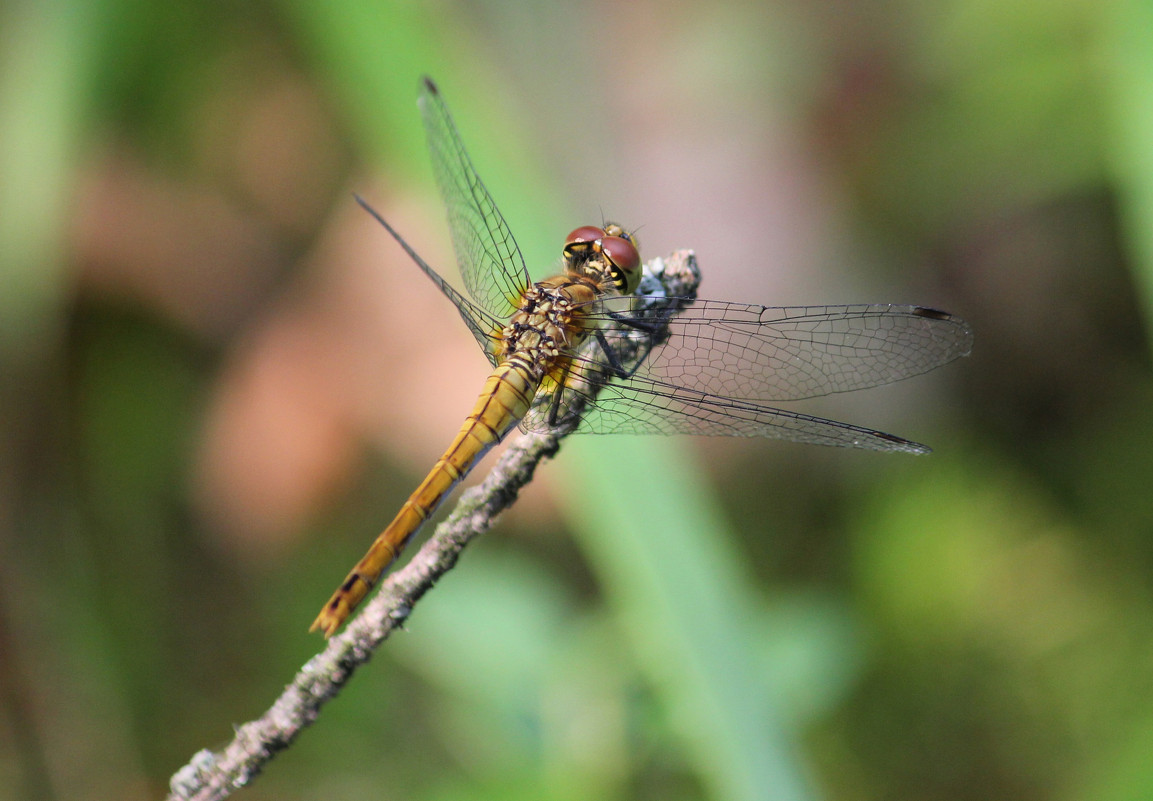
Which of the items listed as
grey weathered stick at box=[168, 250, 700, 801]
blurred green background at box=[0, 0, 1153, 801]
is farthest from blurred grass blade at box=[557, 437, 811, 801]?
grey weathered stick at box=[168, 250, 700, 801]

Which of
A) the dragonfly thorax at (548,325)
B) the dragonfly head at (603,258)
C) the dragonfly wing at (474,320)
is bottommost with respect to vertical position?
the dragonfly wing at (474,320)

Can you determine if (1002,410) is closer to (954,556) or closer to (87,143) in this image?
(954,556)

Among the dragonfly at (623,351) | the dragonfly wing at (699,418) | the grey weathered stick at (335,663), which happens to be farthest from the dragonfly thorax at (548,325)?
the grey weathered stick at (335,663)

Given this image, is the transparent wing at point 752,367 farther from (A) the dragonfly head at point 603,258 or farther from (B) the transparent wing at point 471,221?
(B) the transparent wing at point 471,221

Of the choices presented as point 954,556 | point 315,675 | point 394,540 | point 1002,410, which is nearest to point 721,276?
point 1002,410

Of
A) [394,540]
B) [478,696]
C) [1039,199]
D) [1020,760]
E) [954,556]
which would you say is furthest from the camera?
[1039,199]

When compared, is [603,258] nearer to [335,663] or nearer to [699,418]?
[699,418]

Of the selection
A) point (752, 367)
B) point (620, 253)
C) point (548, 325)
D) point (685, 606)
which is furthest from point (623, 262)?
point (685, 606)
